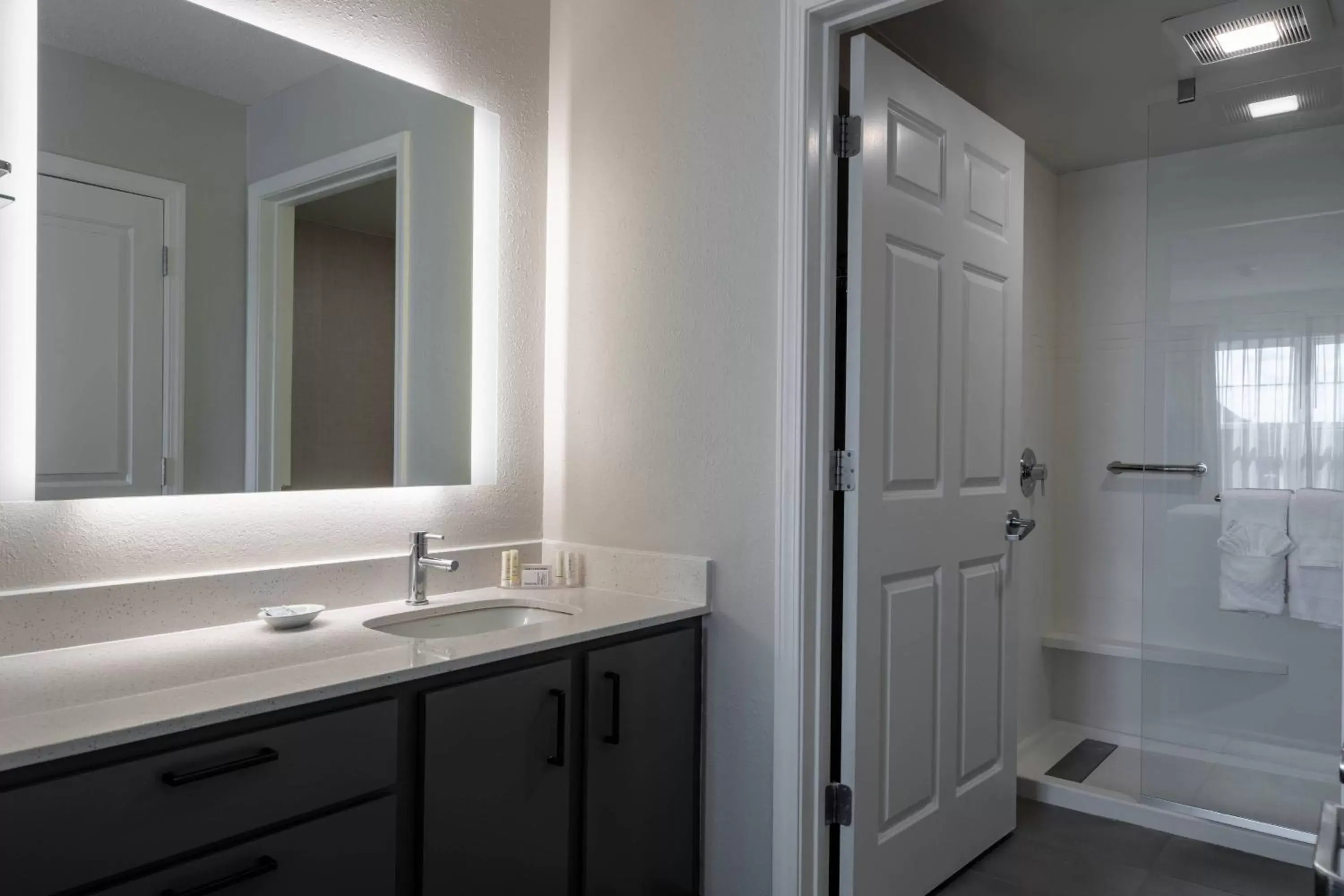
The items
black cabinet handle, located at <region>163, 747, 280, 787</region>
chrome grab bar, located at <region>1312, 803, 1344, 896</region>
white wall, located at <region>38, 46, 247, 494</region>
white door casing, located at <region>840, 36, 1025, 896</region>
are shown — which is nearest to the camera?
chrome grab bar, located at <region>1312, 803, 1344, 896</region>

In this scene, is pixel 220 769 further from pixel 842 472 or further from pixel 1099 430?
pixel 1099 430

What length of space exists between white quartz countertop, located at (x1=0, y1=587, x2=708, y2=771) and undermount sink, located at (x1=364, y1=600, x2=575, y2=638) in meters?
0.04

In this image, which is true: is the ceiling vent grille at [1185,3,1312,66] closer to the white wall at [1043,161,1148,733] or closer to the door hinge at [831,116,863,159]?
the white wall at [1043,161,1148,733]

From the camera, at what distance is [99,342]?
167cm

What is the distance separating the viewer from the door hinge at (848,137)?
2.08m

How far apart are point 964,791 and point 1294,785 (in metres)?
0.89

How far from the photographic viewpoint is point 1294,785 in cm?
245

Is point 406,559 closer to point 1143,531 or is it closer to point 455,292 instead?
point 455,292

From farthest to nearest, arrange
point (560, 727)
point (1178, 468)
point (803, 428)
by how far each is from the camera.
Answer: point (1178, 468) → point (803, 428) → point (560, 727)

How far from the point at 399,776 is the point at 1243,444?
2.33 meters

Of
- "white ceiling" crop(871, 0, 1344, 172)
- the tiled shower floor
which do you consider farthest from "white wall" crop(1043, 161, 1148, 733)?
the tiled shower floor

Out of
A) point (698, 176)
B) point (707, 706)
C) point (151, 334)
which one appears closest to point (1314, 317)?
point (698, 176)

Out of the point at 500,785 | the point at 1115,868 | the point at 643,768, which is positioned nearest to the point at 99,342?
the point at 500,785

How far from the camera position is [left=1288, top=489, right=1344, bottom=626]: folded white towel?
2.29 meters
